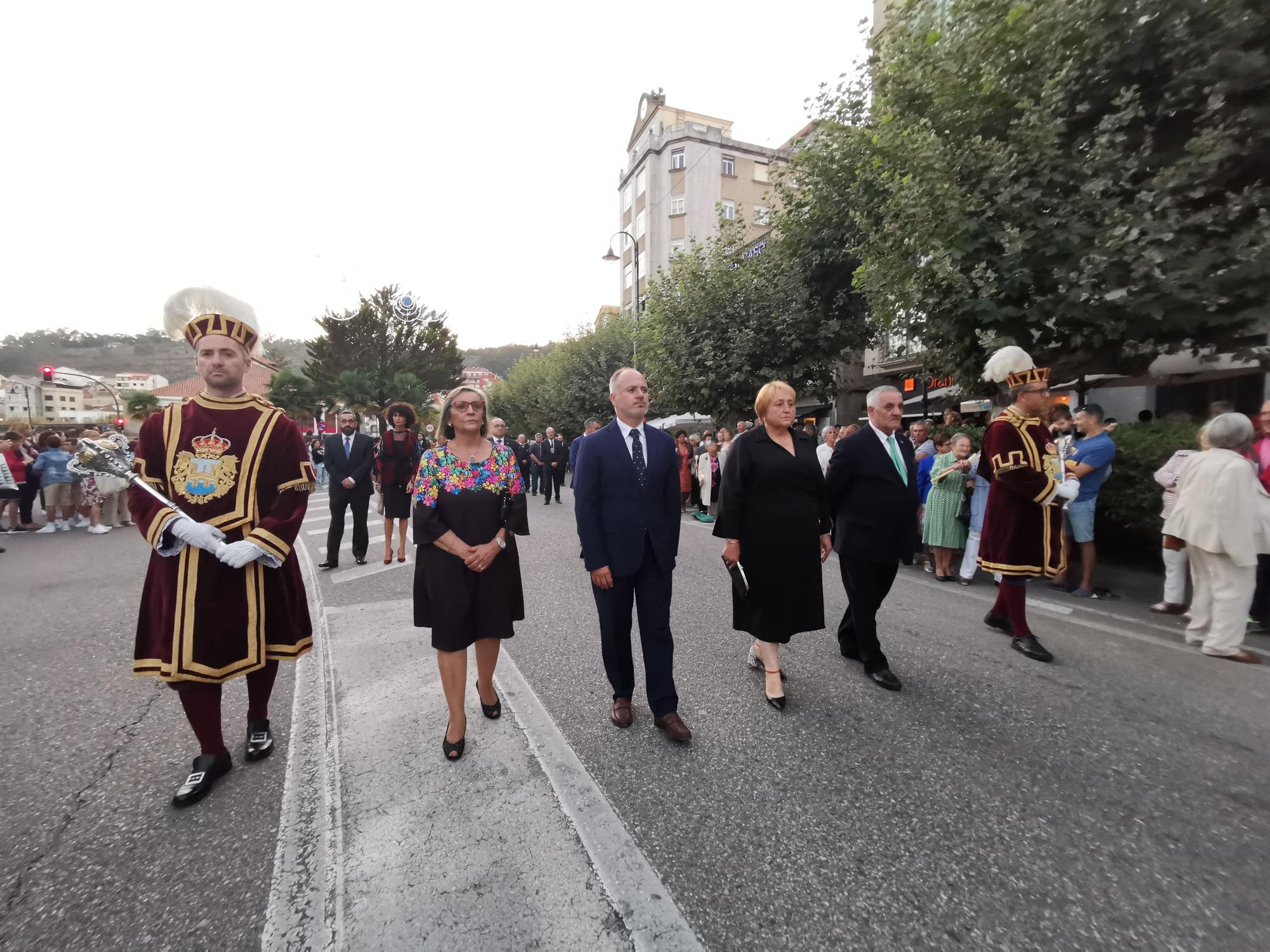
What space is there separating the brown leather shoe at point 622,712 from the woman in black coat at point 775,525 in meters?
0.86

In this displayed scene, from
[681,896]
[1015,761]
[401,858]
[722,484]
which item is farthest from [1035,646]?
[401,858]

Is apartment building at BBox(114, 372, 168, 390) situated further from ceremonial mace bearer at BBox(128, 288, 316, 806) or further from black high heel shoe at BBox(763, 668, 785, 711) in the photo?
black high heel shoe at BBox(763, 668, 785, 711)

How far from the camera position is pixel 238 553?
2605mm

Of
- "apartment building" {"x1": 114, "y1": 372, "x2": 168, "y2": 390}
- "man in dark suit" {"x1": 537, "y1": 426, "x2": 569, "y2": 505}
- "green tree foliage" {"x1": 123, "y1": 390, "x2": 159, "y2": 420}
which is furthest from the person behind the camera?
"apartment building" {"x1": 114, "y1": 372, "x2": 168, "y2": 390}

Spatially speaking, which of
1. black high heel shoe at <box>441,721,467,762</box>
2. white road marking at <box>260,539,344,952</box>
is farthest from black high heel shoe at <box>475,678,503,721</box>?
white road marking at <box>260,539,344,952</box>

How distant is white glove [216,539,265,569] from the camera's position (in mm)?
2594

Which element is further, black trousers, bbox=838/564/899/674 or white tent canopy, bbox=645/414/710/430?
white tent canopy, bbox=645/414/710/430

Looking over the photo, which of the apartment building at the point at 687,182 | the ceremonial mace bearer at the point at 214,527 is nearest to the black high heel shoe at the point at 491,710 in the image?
the ceremonial mace bearer at the point at 214,527

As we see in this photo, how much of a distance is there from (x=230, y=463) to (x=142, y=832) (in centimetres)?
153

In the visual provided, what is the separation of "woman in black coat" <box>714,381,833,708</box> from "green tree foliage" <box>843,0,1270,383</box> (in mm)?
4207

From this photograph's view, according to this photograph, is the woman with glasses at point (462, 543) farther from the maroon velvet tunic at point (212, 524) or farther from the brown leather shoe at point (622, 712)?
the brown leather shoe at point (622, 712)

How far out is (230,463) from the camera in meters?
2.77

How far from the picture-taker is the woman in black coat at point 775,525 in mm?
3678

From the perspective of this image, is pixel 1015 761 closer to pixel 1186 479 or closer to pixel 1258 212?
pixel 1186 479
